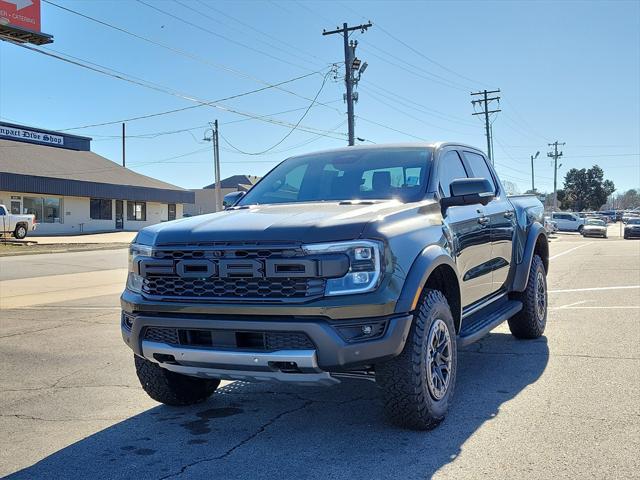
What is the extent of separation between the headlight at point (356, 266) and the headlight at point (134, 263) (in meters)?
1.13

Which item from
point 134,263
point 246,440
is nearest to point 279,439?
point 246,440

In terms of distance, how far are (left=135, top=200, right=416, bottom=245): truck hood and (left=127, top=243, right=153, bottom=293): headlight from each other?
0.05m

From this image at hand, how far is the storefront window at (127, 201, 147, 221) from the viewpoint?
49.0 m

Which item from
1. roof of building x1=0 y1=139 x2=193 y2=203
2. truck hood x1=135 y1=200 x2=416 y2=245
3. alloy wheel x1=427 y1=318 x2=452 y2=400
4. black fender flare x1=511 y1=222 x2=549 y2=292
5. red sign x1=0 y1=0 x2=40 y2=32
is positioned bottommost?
alloy wheel x1=427 y1=318 x2=452 y2=400

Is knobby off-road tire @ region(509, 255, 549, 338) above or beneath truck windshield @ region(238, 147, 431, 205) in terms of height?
beneath

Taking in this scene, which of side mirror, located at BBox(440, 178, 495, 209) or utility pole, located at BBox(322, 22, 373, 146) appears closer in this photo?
side mirror, located at BBox(440, 178, 495, 209)

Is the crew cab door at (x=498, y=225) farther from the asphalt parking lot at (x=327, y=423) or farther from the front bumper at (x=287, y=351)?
the front bumper at (x=287, y=351)

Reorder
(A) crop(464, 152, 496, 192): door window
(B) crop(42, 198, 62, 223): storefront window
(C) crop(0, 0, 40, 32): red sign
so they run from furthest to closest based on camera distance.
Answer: (B) crop(42, 198, 62, 223): storefront window
(C) crop(0, 0, 40, 32): red sign
(A) crop(464, 152, 496, 192): door window

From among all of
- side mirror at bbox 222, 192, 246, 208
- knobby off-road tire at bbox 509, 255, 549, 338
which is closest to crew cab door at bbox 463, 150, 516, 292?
knobby off-road tire at bbox 509, 255, 549, 338

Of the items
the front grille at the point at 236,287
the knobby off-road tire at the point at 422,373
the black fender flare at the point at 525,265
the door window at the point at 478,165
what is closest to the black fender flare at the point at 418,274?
the knobby off-road tire at the point at 422,373

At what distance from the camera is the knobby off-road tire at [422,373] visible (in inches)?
139

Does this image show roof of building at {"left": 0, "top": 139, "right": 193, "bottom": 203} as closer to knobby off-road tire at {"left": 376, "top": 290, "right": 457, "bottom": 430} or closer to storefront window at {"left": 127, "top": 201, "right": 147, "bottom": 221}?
storefront window at {"left": 127, "top": 201, "right": 147, "bottom": 221}

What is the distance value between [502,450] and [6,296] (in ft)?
33.6

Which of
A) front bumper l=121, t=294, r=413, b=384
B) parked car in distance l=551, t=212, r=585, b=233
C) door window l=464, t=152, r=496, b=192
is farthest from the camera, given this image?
parked car in distance l=551, t=212, r=585, b=233
